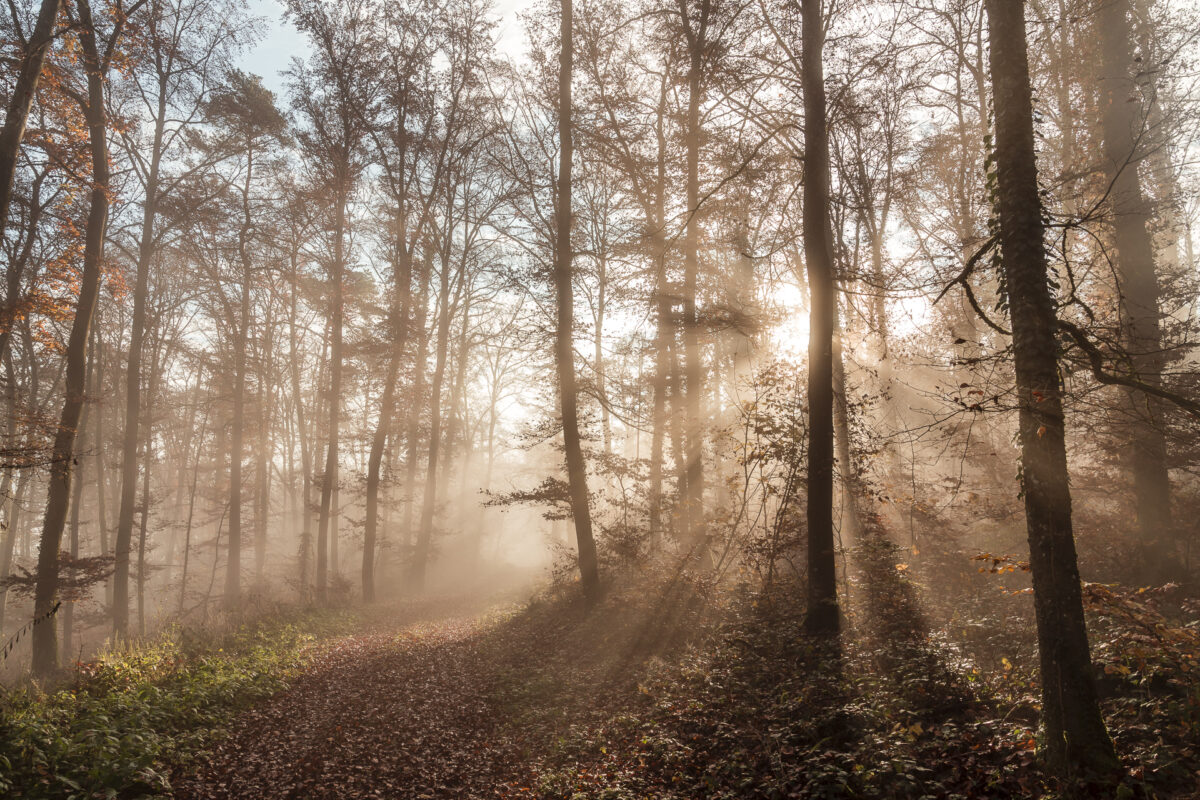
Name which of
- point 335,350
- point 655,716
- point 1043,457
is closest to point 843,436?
point 655,716

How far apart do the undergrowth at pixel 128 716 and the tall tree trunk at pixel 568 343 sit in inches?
228

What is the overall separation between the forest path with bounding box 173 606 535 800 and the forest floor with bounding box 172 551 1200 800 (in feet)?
0.09

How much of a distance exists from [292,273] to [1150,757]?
75.5 feet

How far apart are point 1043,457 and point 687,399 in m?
10.9

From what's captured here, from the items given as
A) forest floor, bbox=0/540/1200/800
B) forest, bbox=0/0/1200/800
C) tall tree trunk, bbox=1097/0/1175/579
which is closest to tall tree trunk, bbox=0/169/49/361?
forest, bbox=0/0/1200/800

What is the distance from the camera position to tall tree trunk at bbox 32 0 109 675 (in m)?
11.2

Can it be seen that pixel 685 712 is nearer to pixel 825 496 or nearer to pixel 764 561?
pixel 825 496

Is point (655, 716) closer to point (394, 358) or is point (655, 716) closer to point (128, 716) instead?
point (128, 716)

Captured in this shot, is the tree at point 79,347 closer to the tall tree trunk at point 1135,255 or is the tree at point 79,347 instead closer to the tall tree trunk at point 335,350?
the tall tree trunk at point 335,350

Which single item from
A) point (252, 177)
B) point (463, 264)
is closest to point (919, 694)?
point (463, 264)

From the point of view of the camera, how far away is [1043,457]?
4.48 meters

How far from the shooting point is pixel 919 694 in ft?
18.8

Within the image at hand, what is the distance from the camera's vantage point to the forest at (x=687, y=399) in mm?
5023

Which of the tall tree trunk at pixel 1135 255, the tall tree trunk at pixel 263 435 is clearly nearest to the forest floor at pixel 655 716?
the tall tree trunk at pixel 1135 255
